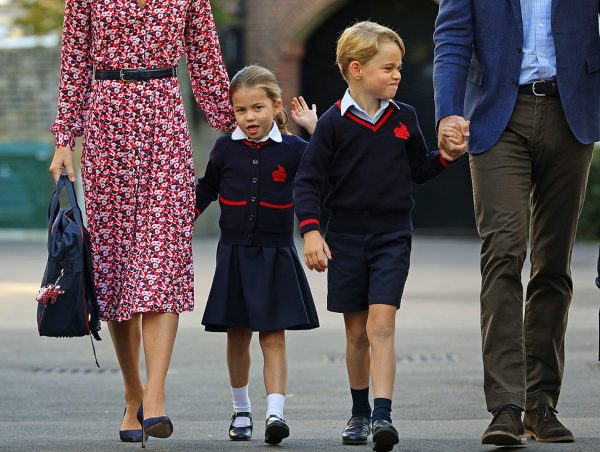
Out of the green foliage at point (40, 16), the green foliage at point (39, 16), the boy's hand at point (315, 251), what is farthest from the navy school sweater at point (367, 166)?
the green foliage at point (39, 16)

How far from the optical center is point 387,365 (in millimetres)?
5332

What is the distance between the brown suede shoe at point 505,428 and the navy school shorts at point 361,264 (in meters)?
0.56

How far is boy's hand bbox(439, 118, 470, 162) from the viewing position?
5.20m

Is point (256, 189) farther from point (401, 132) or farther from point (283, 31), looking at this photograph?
point (283, 31)

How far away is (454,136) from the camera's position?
5.21 metres

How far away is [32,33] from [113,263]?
18438 mm

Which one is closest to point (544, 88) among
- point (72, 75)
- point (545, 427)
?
point (545, 427)

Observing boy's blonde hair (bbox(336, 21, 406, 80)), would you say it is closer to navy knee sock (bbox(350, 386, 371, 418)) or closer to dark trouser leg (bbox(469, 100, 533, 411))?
dark trouser leg (bbox(469, 100, 533, 411))

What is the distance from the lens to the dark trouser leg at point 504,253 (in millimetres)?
5258

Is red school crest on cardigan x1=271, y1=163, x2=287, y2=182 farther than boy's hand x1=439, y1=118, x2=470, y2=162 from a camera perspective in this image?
Yes

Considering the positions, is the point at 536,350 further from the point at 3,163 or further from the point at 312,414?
the point at 3,163

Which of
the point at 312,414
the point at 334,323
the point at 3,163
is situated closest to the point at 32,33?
the point at 3,163

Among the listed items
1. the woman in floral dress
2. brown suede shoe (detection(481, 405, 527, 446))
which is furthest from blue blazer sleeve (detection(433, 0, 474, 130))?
brown suede shoe (detection(481, 405, 527, 446))

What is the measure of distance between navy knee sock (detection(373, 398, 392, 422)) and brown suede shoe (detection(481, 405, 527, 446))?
333mm
